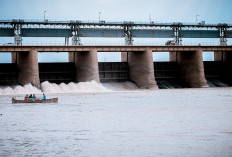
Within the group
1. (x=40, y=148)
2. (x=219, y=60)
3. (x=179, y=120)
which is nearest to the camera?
(x=40, y=148)

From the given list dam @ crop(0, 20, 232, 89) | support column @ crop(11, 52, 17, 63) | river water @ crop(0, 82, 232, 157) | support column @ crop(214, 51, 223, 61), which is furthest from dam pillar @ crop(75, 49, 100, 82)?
river water @ crop(0, 82, 232, 157)

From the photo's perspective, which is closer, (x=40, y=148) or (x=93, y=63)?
(x=40, y=148)

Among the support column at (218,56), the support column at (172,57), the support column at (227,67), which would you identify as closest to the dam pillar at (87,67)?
the support column at (172,57)

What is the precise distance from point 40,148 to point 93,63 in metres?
52.3

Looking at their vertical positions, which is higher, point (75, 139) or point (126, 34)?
point (126, 34)

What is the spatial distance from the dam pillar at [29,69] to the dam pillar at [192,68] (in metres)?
27.6

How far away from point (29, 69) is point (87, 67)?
943 centimetres

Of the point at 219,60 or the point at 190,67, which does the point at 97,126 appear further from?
the point at 219,60

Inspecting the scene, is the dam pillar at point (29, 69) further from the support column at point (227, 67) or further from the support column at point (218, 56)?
the support column at point (218, 56)

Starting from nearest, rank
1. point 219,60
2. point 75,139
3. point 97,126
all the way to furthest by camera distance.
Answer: point 75,139, point 97,126, point 219,60

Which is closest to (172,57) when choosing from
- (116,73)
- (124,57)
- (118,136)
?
(124,57)

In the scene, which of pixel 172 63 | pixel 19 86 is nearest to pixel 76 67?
pixel 19 86

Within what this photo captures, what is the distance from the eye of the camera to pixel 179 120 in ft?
79.6

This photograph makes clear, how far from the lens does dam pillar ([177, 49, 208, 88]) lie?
74875 millimetres
